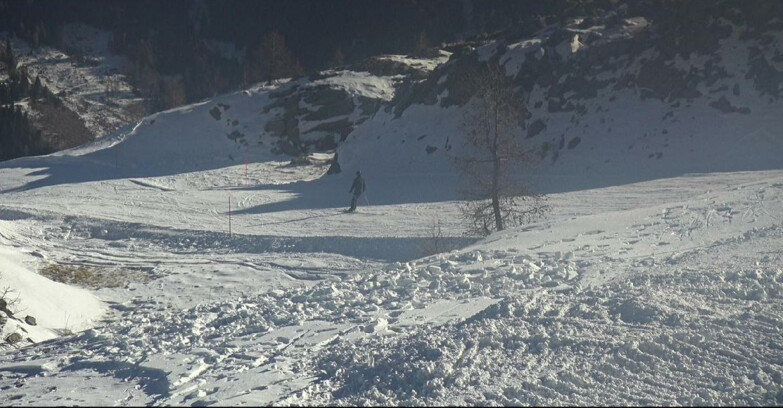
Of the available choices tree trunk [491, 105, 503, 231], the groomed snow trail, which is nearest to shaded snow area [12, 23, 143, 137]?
tree trunk [491, 105, 503, 231]

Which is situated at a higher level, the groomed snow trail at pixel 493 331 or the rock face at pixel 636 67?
the rock face at pixel 636 67

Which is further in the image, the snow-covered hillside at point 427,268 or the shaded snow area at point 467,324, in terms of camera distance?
the snow-covered hillside at point 427,268

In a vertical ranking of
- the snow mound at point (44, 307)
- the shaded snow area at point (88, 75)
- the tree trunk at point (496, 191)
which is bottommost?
the snow mound at point (44, 307)

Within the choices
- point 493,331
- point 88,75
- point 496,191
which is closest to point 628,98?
point 496,191

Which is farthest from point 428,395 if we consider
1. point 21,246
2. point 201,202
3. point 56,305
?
point 201,202

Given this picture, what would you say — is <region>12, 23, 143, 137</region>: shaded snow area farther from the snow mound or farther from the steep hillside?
the snow mound

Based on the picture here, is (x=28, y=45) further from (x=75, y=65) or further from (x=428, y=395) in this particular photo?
(x=428, y=395)

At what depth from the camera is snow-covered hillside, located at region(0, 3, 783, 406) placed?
7660mm

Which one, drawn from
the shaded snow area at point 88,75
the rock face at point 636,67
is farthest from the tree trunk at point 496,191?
the shaded snow area at point 88,75

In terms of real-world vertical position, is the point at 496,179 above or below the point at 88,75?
below

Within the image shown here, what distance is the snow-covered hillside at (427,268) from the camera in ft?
25.1

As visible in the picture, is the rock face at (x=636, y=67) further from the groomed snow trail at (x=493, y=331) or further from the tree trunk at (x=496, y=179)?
the groomed snow trail at (x=493, y=331)

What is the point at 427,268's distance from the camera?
12.8 m

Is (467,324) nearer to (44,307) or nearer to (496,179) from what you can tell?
(44,307)
